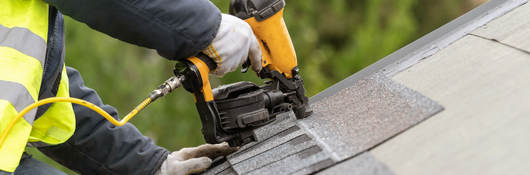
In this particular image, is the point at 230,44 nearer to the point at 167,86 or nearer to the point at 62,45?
the point at 167,86

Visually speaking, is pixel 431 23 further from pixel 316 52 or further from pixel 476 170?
pixel 476 170

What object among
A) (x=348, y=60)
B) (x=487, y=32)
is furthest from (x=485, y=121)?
(x=348, y=60)

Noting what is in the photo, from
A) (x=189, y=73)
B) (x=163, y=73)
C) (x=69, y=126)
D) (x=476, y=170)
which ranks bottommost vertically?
(x=163, y=73)

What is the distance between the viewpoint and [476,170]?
4.25ft

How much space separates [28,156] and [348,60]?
408 centimetres

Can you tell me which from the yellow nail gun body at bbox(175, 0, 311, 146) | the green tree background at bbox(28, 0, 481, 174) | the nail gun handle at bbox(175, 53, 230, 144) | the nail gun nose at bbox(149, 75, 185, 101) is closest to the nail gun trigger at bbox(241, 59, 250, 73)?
the yellow nail gun body at bbox(175, 0, 311, 146)

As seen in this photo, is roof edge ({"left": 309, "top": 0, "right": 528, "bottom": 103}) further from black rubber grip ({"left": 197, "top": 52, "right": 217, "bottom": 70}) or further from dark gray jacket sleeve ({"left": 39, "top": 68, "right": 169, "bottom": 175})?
dark gray jacket sleeve ({"left": 39, "top": 68, "right": 169, "bottom": 175})

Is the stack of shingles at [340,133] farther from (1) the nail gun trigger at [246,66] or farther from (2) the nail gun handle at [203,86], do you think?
(1) the nail gun trigger at [246,66]

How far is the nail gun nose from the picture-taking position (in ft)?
5.59

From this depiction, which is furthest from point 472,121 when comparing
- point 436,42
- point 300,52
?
point 300,52

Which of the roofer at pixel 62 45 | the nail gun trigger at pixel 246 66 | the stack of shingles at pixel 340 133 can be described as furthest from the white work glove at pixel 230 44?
the stack of shingles at pixel 340 133

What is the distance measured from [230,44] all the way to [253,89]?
10.2 inches

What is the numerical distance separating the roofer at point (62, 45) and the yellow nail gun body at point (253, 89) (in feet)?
0.23

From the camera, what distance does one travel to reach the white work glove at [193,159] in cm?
200
